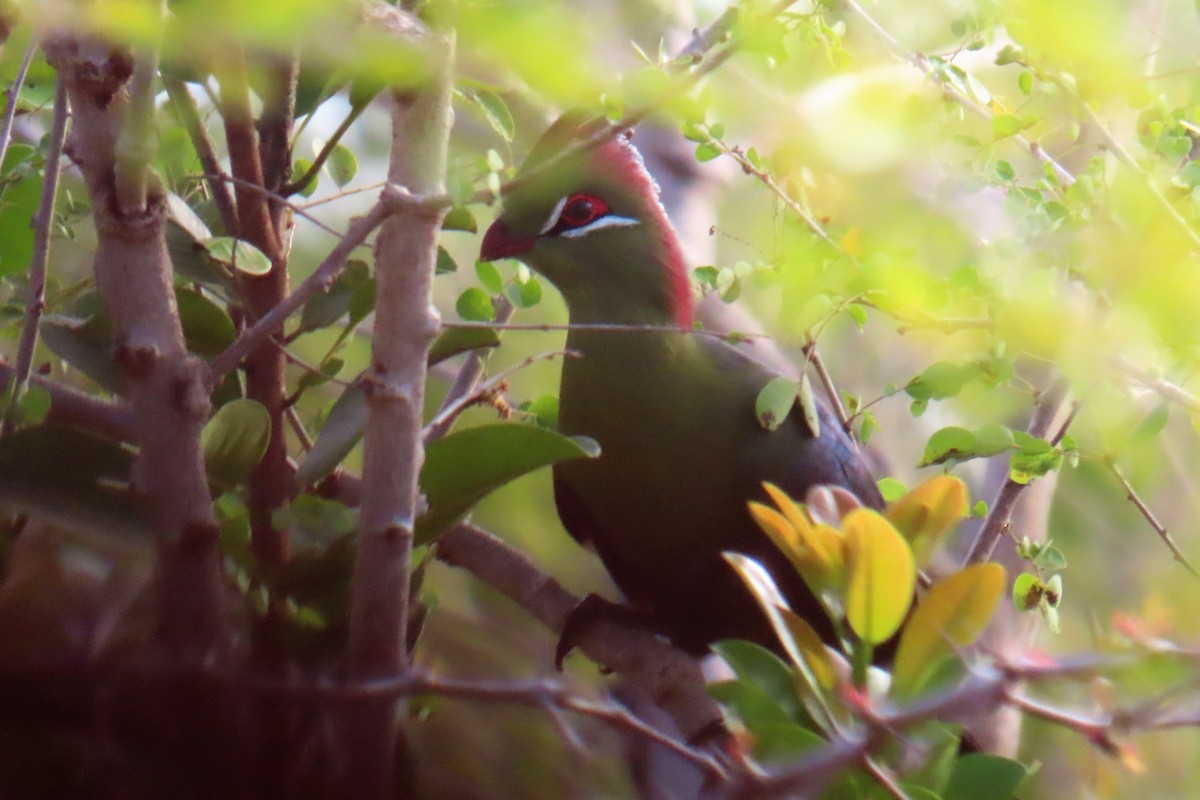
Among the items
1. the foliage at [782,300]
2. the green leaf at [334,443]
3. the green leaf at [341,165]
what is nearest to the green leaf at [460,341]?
the foliage at [782,300]

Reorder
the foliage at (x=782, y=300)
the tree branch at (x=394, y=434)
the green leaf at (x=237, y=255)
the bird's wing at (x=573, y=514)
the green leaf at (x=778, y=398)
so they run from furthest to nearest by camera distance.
Answer: the bird's wing at (x=573, y=514) < the green leaf at (x=778, y=398) < the green leaf at (x=237, y=255) < the tree branch at (x=394, y=434) < the foliage at (x=782, y=300)

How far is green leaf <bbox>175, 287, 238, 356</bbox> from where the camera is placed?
861 mm

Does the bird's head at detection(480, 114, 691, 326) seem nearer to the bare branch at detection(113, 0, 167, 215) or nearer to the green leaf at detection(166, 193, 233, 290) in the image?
the green leaf at detection(166, 193, 233, 290)

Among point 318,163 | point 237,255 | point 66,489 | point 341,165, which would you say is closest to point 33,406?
point 66,489

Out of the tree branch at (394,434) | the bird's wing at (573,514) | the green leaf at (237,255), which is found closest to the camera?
the tree branch at (394,434)

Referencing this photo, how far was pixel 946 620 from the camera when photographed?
578 millimetres

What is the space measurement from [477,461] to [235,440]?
16cm

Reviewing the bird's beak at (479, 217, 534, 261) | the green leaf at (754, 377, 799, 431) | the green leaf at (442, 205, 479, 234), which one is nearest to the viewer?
the green leaf at (442, 205, 479, 234)

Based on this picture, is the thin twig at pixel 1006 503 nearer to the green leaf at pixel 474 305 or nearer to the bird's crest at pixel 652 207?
the bird's crest at pixel 652 207

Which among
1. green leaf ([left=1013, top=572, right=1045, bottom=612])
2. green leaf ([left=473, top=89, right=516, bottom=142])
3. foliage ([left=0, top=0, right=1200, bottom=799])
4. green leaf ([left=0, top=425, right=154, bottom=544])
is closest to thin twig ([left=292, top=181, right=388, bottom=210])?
foliage ([left=0, top=0, right=1200, bottom=799])

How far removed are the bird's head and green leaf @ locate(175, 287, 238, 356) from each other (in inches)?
16.1

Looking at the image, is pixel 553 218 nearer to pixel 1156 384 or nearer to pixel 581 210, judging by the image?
pixel 581 210

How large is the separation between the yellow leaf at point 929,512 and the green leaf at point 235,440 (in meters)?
0.42

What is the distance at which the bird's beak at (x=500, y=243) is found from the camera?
121cm
